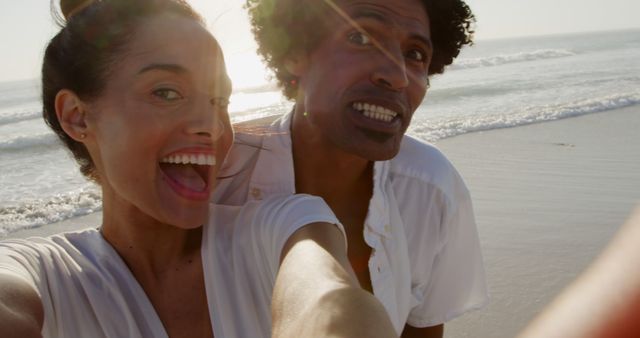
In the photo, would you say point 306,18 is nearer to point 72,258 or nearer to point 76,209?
point 72,258

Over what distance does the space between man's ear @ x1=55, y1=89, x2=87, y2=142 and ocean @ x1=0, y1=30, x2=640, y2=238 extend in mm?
416

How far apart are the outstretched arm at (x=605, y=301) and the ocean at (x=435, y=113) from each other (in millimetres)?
2420

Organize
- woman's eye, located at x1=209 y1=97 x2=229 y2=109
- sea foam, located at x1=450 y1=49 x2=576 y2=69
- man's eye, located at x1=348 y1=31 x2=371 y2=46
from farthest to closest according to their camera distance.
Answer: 1. sea foam, located at x1=450 y1=49 x2=576 y2=69
2. man's eye, located at x1=348 y1=31 x2=371 y2=46
3. woman's eye, located at x1=209 y1=97 x2=229 y2=109

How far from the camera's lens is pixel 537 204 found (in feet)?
18.6

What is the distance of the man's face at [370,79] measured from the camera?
2.62m

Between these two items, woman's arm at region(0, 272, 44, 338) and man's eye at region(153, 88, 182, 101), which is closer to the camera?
woman's arm at region(0, 272, 44, 338)

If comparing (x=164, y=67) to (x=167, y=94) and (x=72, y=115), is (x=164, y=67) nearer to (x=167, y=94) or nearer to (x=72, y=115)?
(x=167, y=94)

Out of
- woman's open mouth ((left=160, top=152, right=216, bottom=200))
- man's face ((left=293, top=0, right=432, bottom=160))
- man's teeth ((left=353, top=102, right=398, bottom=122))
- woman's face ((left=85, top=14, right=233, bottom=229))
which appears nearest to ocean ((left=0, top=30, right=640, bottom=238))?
woman's face ((left=85, top=14, right=233, bottom=229))

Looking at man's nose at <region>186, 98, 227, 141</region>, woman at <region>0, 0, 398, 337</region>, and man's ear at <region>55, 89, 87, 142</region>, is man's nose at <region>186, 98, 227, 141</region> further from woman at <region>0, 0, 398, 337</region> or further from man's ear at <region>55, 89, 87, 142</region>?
man's ear at <region>55, 89, 87, 142</region>

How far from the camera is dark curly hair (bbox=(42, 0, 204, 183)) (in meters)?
2.02

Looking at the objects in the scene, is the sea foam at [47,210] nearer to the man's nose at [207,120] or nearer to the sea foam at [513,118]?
the man's nose at [207,120]

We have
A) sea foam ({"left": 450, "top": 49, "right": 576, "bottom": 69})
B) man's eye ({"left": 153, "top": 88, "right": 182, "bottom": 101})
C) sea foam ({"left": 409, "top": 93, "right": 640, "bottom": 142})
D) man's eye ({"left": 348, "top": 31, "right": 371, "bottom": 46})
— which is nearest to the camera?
man's eye ({"left": 153, "top": 88, "right": 182, "bottom": 101})

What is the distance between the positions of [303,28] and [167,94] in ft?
4.35

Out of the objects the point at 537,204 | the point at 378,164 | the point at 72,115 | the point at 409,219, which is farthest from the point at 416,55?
the point at 537,204
